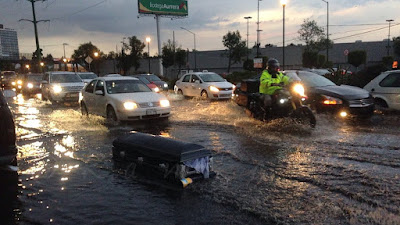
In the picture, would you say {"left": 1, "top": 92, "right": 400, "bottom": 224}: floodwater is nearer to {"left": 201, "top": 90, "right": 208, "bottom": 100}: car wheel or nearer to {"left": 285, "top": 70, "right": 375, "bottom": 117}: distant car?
{"left": 285, "top": 70, "right": 375, "bottom": 117}: distant car

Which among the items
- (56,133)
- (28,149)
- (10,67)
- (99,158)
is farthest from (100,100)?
(10,67)

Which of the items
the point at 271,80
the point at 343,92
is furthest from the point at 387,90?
the point at 271,80

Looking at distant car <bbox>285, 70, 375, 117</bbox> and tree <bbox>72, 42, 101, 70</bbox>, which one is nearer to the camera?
distant car <bbox>285, 70, 375, 117</bbox>

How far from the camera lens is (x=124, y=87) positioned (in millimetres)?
11273

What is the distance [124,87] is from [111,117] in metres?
1.10

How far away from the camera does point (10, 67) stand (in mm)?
91875

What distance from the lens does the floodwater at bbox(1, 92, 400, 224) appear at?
154 inches

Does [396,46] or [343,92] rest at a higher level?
[396,46]

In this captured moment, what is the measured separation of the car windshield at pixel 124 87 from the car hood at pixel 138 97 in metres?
0.38

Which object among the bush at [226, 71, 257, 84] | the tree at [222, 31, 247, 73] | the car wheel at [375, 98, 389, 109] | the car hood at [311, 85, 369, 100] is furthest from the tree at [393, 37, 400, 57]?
the car hood at [311, 85, 369, 100]

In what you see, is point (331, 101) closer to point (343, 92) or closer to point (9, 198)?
point (343, 92)

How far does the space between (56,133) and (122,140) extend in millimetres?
4295

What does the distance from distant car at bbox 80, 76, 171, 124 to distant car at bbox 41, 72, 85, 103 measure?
5.76 metres

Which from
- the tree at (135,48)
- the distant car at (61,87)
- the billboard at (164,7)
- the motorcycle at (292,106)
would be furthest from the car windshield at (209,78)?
the tree at (135,48)
